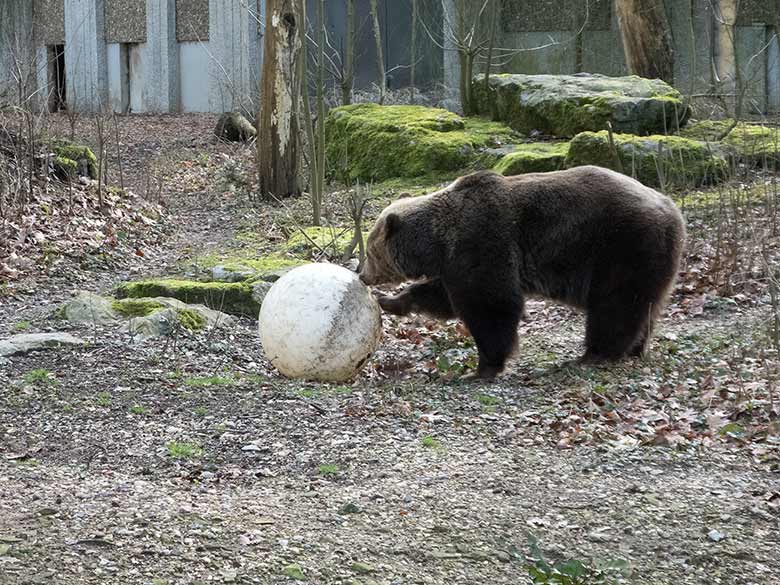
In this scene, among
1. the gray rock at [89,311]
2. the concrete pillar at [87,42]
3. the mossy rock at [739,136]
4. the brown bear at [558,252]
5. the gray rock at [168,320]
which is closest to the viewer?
the brown bear at [558,252]

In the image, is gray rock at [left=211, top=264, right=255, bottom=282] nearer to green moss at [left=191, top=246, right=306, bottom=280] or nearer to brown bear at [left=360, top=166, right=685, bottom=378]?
green moss at [left=191, top=246, right=306, bottom=280]

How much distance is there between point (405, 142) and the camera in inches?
653

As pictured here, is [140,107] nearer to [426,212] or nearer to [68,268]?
[68,268]

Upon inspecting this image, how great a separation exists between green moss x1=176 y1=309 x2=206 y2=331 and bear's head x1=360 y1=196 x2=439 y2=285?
1467mm

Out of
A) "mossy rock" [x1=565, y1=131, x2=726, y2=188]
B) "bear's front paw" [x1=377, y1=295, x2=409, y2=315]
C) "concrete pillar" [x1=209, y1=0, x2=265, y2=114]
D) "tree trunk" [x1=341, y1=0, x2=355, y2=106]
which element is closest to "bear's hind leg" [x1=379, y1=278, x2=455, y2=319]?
"bear's front paw" [x1=377, y1=295, x2=409, y2=315]

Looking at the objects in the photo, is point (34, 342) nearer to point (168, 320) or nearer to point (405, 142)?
point (168, 320)

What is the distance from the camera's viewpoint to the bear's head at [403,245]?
8.00 meters

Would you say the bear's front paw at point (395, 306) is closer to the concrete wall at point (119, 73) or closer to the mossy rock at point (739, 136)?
the mossy rock at point (739, 136)

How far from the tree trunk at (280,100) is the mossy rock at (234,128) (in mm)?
5798

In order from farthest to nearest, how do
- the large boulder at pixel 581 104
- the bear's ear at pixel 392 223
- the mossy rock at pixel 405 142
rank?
1. the mossy rock at pixel 405 142
2. the large boulder at pixel 581 104
3. the bear's ear at pixel 392 223

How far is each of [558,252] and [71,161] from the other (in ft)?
27.0

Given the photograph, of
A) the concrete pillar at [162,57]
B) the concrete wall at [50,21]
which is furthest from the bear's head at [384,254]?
the concrete wall at [50,21]

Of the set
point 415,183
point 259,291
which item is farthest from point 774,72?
point 259,291

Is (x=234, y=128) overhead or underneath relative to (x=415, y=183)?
overhead
